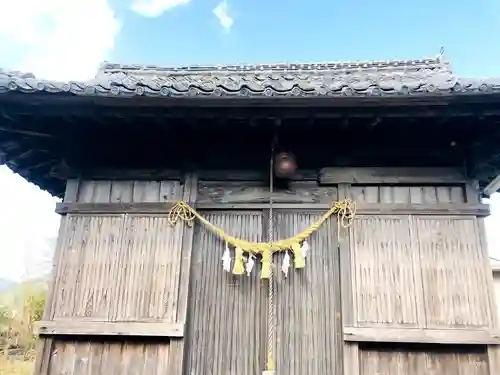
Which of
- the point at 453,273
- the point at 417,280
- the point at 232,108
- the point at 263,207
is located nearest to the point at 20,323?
the point at 263,207

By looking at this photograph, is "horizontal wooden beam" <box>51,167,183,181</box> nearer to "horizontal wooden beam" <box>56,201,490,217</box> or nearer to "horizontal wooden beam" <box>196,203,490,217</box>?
"horizontal wooden beam" <box>56,201,490,217</box>

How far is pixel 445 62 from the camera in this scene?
6.94 meters

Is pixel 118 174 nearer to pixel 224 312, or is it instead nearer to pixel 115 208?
pixel 115 208

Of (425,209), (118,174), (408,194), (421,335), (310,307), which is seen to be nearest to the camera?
(421,335)

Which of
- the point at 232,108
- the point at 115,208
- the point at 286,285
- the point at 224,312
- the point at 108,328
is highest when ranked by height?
the point at 232,108

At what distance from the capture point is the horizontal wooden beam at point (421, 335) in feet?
14.0

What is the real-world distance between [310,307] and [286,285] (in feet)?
1.15

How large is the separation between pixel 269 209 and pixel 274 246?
0.47 m

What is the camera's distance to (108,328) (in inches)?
180

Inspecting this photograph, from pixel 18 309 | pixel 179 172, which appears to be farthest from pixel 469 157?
pixel 18 309

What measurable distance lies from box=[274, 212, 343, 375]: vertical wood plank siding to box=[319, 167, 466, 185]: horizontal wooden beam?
1.71ft

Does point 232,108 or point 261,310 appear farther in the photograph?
point 261,310

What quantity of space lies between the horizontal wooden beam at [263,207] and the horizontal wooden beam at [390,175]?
294 millimetres

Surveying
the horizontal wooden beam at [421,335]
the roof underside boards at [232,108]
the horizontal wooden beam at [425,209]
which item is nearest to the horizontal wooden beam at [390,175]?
the roof underside boards at [232,108]
